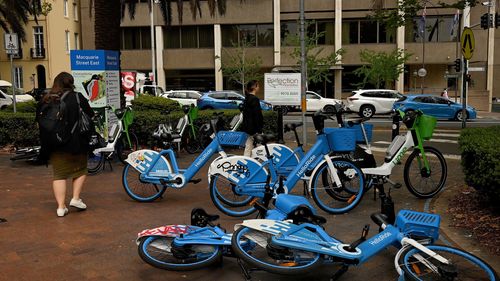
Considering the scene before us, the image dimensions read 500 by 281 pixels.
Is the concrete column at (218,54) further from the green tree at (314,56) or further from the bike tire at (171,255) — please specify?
the bike tire at (171,255)

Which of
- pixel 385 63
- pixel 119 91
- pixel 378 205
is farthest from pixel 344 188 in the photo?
pixel 385 63

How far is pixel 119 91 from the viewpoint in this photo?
11547mm

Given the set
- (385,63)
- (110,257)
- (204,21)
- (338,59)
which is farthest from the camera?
(204,21)

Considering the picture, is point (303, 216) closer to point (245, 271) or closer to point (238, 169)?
point (245, 271)

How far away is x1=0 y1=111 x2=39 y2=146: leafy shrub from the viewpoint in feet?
39.5

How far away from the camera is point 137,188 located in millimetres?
7234

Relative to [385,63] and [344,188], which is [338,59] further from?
[344,188]

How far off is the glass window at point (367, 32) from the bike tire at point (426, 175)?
38.2 meters

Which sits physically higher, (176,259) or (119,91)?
(119,91)

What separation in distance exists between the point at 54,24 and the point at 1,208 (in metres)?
42.5

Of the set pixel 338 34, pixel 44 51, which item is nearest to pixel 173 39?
pixel 44 51

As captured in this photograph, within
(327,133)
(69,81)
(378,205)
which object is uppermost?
(69,81)

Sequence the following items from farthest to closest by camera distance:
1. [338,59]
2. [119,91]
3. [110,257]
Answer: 1. [338,59]
2. [119,91]
3. [110,257]

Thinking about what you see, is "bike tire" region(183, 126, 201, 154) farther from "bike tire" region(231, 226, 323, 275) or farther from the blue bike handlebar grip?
the blue bike handlebar grip
